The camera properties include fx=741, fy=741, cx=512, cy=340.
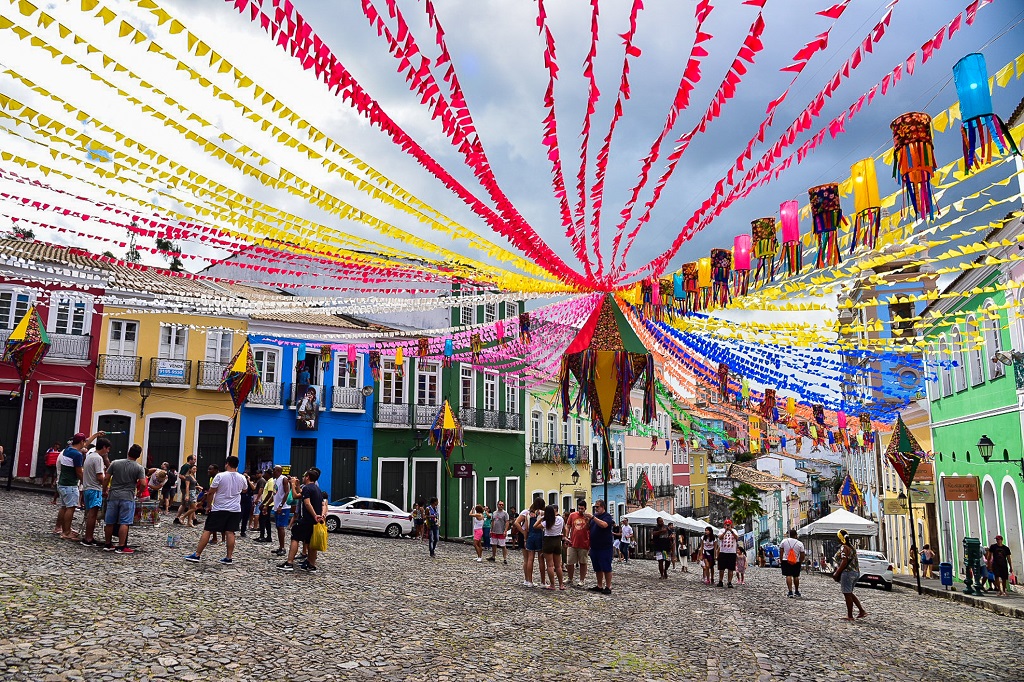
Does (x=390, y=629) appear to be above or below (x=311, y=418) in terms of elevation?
below

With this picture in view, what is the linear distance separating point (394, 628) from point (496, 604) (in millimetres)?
2522

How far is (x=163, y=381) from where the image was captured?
22.8 m

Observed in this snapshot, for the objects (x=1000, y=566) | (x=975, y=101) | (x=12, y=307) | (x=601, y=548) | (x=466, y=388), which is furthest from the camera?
(x=466, y=388)

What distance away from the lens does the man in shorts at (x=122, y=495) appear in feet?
32.8

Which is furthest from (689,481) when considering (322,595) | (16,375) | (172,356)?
(322,595)

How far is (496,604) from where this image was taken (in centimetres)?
1026

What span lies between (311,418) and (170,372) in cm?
459

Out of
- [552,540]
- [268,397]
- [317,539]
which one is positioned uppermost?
[268,397]

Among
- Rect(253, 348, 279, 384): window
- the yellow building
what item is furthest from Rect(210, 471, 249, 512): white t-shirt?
Rect(253, 348, 279, 384): window

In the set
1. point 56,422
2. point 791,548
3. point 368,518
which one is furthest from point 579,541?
point 56,422

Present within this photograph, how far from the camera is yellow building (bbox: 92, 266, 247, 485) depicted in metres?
22.2

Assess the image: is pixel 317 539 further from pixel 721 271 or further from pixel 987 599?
pixel 987 599

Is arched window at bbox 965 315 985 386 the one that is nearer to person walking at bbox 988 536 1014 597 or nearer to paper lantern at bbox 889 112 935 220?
person walking at bbox 988 536 1014 597

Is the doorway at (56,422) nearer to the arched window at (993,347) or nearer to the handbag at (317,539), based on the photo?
the handbag at (317,539)
